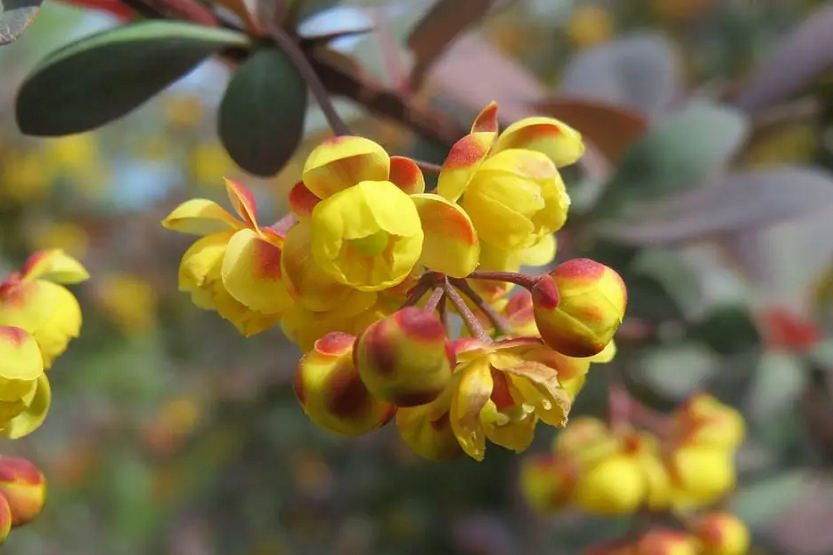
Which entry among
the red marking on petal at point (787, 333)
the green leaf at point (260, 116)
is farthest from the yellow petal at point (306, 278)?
the red marking on petal at point (787, 333)

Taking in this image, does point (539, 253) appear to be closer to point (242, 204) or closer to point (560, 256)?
point (242, 204)

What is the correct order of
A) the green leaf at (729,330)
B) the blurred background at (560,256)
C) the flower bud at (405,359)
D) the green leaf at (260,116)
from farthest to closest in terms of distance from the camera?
1. the green leaf at (729,330)
2. the blurred background at (560,256)
3. the green leaf at (260,116)
4. the flower bud at (405,359)

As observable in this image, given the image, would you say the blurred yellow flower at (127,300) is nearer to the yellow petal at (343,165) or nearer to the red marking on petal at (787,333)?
the red marking on petal at (787,333)

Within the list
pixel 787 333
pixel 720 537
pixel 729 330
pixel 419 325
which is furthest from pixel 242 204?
pixel 787 333

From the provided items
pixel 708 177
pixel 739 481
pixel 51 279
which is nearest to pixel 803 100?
pixel 708 177

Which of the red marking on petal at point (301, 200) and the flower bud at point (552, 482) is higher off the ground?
the red marking on petal at point (301, 200)

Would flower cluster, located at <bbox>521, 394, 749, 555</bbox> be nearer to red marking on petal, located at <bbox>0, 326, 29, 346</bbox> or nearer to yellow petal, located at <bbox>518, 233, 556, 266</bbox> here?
yellow petal, located at <bbox>518, 233, 556, 266</bbox>
